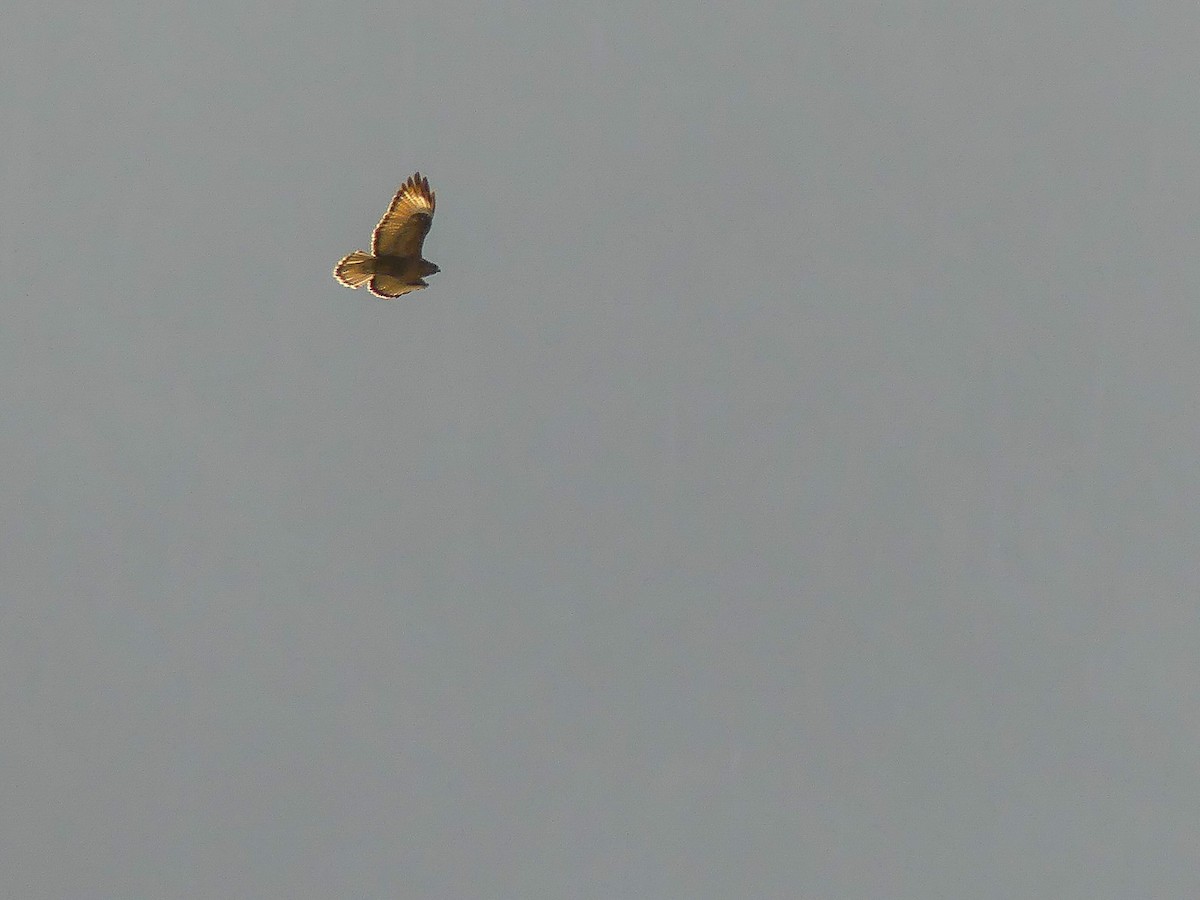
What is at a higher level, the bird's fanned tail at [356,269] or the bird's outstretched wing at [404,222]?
the bird's outstretched wing at [404,222]

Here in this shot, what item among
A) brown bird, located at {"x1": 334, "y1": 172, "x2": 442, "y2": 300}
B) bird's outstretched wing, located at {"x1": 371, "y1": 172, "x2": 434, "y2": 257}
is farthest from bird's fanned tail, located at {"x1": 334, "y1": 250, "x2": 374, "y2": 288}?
→ bird's outstretched wing, located at {"x1": 371, "y1": 172, "x2": 434, "y2": 257}

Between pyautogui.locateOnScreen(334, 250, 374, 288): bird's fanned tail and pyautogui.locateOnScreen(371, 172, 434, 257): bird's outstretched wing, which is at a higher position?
pyautogui.locateOnScreen(371, 172, 434, 257): bird's outstretched wing

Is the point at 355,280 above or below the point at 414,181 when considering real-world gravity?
below

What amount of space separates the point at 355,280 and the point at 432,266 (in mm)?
1373

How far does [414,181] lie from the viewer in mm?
22391

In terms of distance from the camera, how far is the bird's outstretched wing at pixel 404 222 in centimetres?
2250

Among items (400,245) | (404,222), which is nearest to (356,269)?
(400,245)

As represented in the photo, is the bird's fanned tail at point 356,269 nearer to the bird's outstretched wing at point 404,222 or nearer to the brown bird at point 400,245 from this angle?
the brown bird at point 400,245

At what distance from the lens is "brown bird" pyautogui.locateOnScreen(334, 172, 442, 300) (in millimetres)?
22516

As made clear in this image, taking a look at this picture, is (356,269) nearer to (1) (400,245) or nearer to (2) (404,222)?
(1) (400,245)

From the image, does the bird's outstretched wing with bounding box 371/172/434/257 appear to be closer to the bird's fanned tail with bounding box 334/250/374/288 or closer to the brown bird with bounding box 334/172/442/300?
the brown bird with bounding box 334/172/442/300

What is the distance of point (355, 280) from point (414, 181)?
6.54 feet

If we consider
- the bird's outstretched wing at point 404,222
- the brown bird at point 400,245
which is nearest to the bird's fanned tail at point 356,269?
the brown bird at point 400,245

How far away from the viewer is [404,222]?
2255cm
